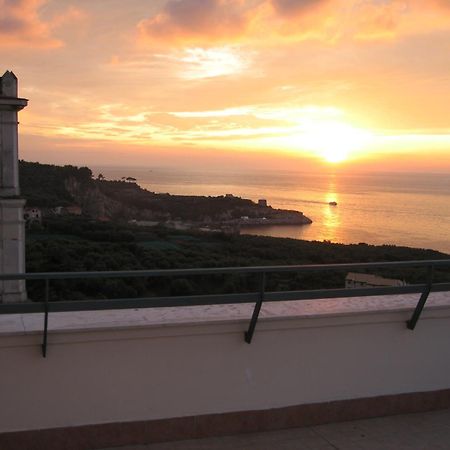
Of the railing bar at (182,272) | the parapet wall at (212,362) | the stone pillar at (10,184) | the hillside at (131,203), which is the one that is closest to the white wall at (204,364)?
the parapet wall at (212,362)

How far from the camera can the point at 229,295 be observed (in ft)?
12.0

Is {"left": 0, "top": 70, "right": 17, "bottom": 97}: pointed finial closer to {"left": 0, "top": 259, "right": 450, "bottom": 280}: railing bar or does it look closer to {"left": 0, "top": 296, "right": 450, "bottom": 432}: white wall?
{"left": 0, "top": 296, "right": 450, "bottom": 432}: white wall

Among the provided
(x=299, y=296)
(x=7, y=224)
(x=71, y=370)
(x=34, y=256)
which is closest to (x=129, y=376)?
(x=71, y=370)

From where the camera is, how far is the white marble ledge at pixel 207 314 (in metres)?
3.21

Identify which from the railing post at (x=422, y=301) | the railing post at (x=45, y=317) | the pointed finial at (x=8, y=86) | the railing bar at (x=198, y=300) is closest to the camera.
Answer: the railing post at (x=45, y=317)

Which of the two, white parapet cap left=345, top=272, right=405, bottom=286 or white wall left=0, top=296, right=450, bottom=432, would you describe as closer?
white wall left=0, top=296, right=450, bottom=432

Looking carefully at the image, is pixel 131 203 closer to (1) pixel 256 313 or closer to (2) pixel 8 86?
(2) pixel 8 86

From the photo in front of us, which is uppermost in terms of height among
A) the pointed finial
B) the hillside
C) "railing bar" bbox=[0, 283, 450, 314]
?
the pointed finial

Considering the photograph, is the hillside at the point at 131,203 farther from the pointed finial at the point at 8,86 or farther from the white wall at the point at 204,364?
the white wall at the point at 204,364

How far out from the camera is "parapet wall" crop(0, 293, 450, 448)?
3.16 m

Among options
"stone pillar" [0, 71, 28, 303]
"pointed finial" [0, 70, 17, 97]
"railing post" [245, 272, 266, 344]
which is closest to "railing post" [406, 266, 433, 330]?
"railing post" [245, 272, 266, 344]

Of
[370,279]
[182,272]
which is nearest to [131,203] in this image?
[370,279]

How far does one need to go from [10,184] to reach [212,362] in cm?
812

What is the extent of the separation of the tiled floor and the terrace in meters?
0.05
